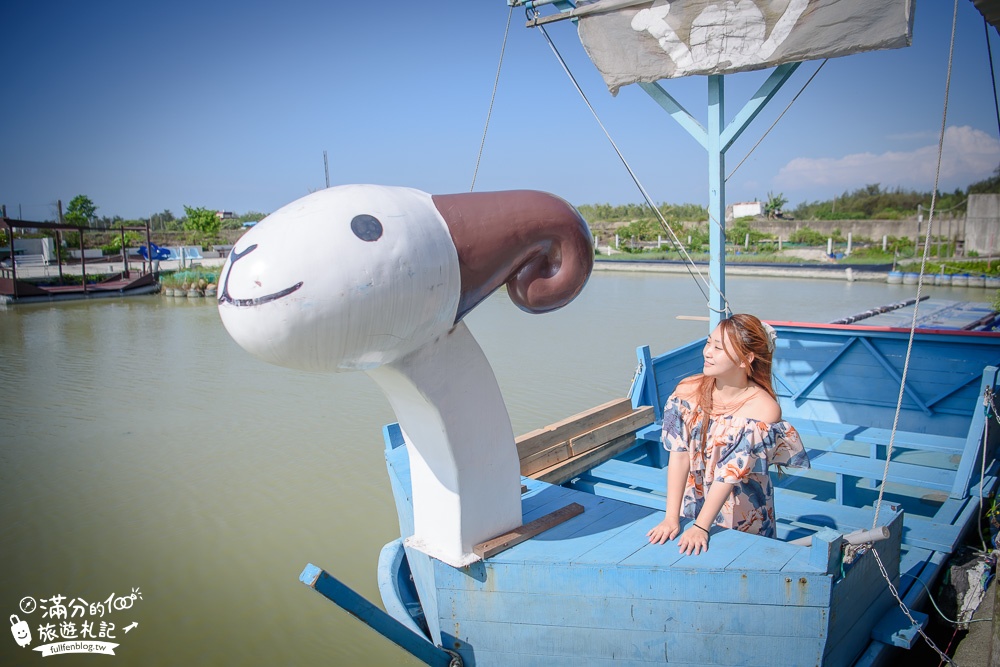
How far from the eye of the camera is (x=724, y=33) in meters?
3.45

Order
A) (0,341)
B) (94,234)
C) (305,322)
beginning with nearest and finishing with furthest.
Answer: (305,322) < (0,341) < (94,234)

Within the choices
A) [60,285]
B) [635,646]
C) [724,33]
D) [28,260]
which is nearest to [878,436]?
[724,33]

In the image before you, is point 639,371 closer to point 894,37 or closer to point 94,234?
point 894,37

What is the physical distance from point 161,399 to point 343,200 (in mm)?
7177

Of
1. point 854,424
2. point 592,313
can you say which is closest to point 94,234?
point 592,313

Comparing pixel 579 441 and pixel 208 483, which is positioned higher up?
pixel 579 441

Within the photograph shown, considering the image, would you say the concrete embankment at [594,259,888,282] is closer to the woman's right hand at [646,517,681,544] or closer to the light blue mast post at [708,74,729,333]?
the light blue mast post at [708,74,729,333]

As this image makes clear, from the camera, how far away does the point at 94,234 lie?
43281mm

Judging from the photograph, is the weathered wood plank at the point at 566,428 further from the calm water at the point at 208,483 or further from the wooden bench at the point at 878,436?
the wooden bench at the point at 878,436

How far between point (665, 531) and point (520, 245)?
1.06 m

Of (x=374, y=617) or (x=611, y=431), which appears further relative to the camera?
(x=611, y=431)

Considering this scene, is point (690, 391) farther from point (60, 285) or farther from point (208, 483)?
point (60, 285)

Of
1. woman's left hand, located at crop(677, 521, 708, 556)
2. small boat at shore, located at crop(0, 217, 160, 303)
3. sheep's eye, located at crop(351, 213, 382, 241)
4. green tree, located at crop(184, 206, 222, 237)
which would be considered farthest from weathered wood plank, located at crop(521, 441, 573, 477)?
green tree, located at crop(184, 206, 222, 237)

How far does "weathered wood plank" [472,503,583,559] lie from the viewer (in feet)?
7.23
